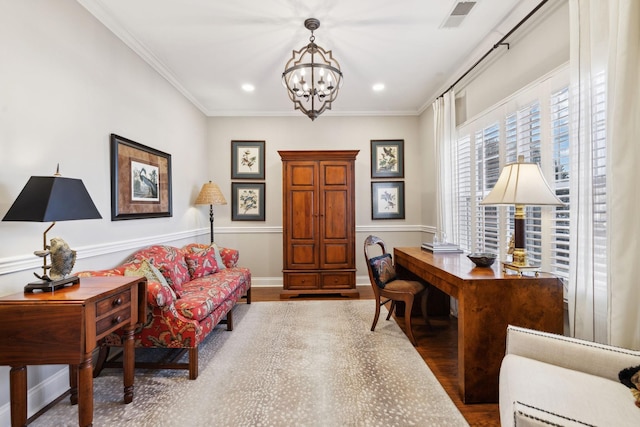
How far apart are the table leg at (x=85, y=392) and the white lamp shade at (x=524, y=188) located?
2645 millimetres

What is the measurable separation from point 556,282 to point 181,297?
9.35ft

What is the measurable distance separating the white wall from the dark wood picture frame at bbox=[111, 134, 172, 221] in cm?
7

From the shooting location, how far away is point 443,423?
180 cm

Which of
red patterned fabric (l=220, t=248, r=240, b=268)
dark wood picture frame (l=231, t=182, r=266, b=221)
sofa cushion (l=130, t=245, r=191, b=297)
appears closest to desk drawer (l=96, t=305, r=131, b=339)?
sofa cushion (l=130, t=245, r=191, b=297)

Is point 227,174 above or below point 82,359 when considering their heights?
above

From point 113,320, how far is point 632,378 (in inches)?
102

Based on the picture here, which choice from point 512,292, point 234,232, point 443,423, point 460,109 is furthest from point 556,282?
point 234,232

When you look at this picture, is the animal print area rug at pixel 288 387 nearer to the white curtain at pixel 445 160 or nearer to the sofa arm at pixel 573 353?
the sofa arm at pixel 573 353

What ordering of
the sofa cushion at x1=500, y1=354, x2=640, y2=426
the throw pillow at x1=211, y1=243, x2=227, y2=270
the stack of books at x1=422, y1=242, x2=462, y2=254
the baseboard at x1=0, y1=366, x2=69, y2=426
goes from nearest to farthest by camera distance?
the sofa cushion at x1=500, y1=354, x2=640, y2=426 < the baseboard at x1=0, y1=366, x2=69, y2=426 < the stack of books at x1=422, y1=242, x2=462, y2=254 < the throw pillow at x1=211, y1=243, x2=227, y2=270

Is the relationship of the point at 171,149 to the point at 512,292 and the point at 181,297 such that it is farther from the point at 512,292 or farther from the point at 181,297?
the point at 512,292

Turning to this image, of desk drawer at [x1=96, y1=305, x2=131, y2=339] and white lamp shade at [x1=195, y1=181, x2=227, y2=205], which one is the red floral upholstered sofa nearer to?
desk drawer at [x1=96, y1=305, x2=131, y2=339]

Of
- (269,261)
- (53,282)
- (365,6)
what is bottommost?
(269,261)

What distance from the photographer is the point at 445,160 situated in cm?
385

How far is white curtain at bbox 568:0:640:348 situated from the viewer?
1.50 meters
